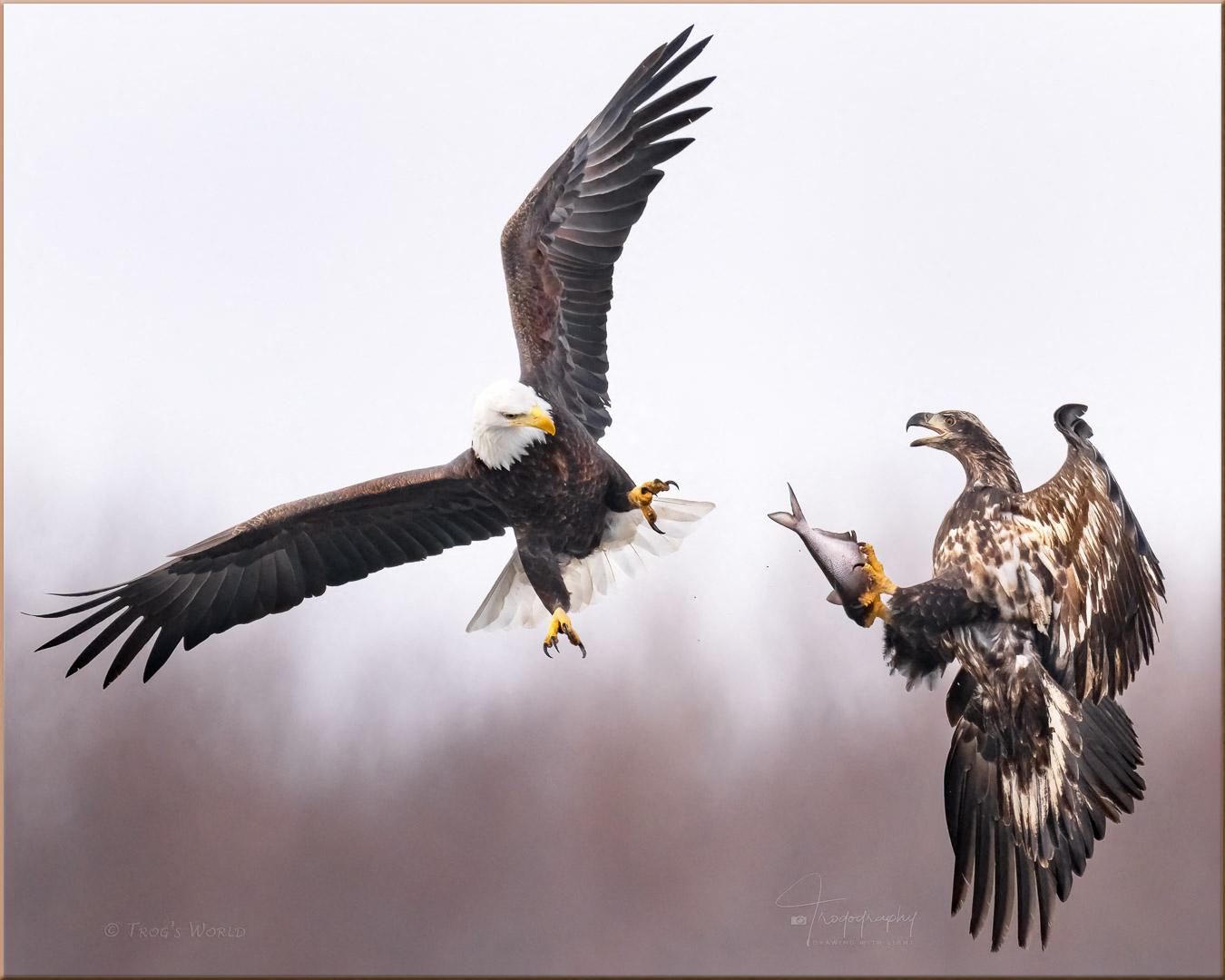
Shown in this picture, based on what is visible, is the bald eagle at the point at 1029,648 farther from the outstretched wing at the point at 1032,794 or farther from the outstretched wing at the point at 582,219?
the outstretched wing at the point at 582,219

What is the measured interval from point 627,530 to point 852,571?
2.17ft

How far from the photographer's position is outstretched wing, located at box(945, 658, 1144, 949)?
8.41 feet

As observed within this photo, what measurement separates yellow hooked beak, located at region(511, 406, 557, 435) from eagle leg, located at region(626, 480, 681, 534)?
0.99 feet

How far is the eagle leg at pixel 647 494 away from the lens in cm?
276

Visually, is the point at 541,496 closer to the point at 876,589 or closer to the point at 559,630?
the point at 559,630

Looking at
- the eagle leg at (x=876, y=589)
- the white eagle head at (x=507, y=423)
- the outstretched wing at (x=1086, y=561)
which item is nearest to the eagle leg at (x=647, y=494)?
the white eagle head at (x=507, y=423)

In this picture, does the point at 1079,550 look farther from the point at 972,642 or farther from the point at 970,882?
the point at 970,882

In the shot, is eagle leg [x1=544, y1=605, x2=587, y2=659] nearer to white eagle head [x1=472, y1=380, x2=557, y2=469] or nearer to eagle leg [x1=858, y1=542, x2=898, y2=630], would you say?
white eagle head [x1=472, y1=380, x2=557, y2=469]

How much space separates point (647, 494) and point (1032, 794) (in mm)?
1067

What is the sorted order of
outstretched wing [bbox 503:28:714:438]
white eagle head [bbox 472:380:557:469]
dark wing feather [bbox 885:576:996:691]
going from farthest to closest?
outstretched wing [bbox 503:28:714:438], white eagle head [bbox 472:380:557:469], dark wing feather [bbox 885:576:996:691]

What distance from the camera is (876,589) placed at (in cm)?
251

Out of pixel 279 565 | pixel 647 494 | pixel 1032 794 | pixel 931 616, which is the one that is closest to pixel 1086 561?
pixel 931 616

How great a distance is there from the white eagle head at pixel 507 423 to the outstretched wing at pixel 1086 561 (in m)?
1.05

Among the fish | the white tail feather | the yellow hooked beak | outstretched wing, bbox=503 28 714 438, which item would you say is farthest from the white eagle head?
the fish
